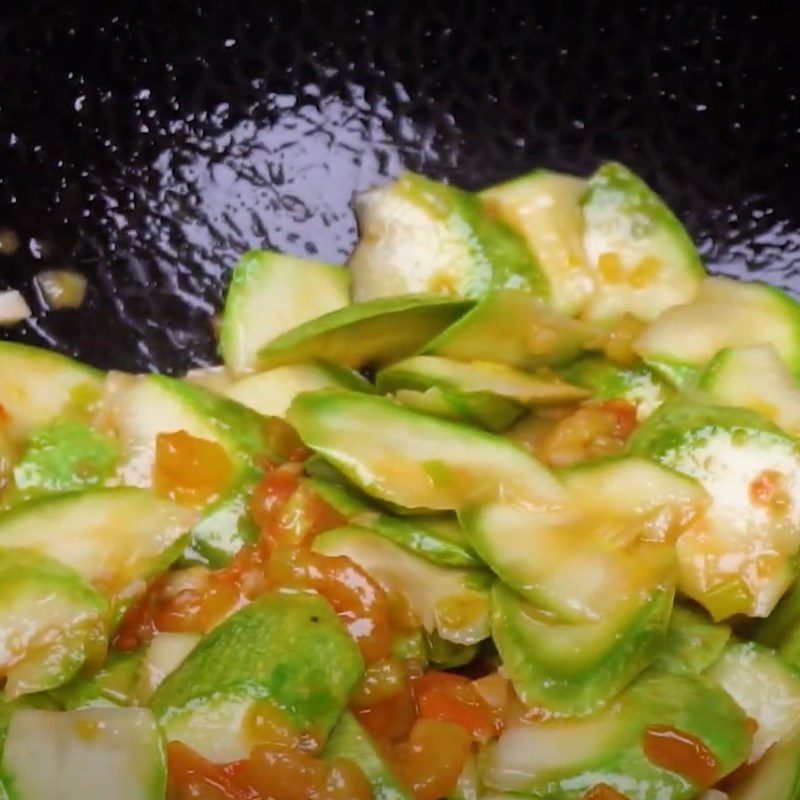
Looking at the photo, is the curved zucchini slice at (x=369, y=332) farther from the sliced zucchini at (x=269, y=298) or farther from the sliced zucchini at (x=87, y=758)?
the sliced zucchini at (x=87, y=758)

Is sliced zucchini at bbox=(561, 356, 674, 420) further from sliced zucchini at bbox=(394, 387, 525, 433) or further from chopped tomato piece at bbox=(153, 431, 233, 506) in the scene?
chopped tomato piece at bbox=(153, 431, 233, 506)

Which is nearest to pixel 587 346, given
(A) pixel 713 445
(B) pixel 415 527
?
(A) pixel 713 445

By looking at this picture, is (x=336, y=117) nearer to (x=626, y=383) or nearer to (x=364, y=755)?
(x=626, y=383)

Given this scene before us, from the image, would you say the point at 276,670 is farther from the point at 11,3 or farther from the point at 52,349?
the point at 11,3

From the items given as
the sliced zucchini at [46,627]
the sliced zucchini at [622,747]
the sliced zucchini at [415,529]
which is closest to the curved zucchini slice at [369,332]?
the sliced zucchini at [415,529]

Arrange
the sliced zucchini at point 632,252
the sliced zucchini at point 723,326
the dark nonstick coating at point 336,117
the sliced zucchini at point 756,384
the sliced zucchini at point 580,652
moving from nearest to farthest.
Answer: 1. the sliced zucchini at point 580,652
2. the sliced zucchini at point 756,384
3. the sliced zucchini at point 723,326
4. the sliced zucchini at point 632,252
5. the dark nonstick coating at point 336,117

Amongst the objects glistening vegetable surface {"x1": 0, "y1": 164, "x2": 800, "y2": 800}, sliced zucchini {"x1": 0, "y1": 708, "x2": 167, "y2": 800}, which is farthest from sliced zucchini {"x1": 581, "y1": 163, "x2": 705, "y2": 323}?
sliced zucchini {"x1": 0, "y1": 708, "x2": 167, "y2": 800}
